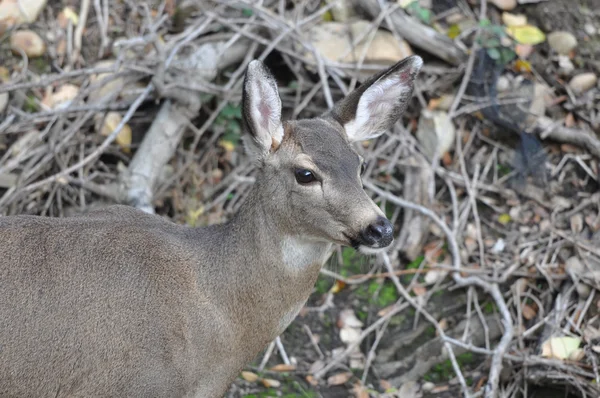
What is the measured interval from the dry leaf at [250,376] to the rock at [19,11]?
3602 millimetres

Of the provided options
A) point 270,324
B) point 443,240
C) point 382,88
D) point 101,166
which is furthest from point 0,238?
point 443,240

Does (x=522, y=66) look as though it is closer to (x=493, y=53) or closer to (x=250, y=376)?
(x=493, y=53)

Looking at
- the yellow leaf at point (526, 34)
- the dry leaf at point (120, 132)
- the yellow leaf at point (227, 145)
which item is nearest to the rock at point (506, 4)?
the yellow leaf at point (526, 34)

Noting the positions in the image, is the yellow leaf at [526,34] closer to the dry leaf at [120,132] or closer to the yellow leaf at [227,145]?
the yellow leaf at [227,145]

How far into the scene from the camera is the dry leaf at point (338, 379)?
5785mm

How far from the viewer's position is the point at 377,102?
472cm

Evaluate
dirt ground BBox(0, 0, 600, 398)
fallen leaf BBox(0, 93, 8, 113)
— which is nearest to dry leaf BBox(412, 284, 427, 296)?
dirt ground BBox(0, 0, 600, 398)

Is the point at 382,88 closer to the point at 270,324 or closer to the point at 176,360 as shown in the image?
the point at 270,324

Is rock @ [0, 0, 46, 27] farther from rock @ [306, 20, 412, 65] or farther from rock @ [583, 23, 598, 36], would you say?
rock @ [583, 23, 598, 36]

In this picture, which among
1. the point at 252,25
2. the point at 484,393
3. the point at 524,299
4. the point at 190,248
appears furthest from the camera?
the point at 252,25

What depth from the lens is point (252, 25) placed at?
283 inches

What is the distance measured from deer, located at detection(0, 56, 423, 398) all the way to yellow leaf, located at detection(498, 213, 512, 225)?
2.44m

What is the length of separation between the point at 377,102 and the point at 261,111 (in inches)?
29.7

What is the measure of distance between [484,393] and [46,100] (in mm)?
4018
